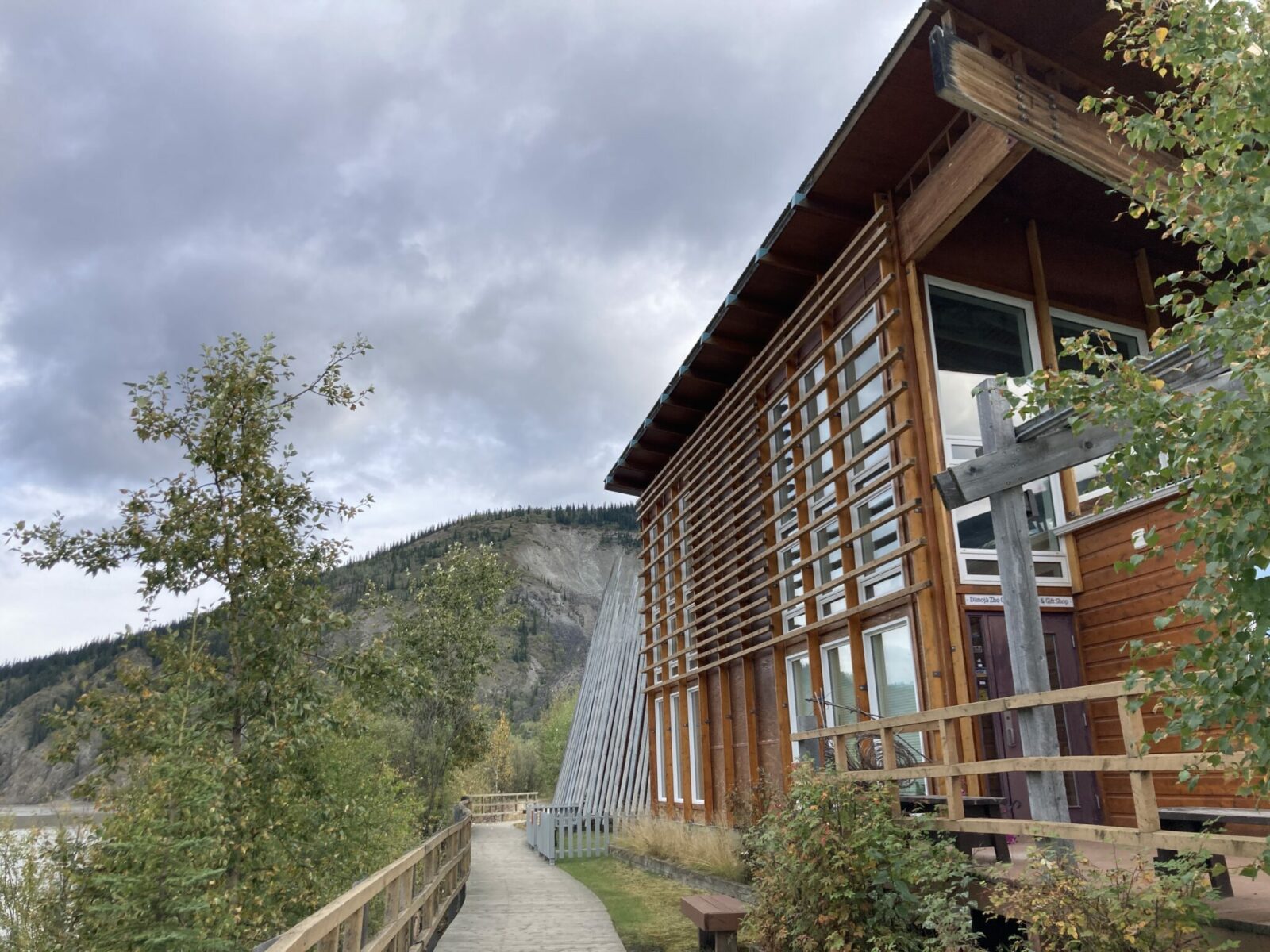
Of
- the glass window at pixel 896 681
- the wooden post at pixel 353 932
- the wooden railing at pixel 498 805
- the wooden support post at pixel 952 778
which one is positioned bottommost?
the wooden railing at pixel 498 805

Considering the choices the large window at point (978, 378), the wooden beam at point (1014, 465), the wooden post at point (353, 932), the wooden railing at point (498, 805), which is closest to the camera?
the wooden post at point (353, 932)

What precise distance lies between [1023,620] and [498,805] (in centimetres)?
3444

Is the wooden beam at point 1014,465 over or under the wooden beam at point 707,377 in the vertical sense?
under

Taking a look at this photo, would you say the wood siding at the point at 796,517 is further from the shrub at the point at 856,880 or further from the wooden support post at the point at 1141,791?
the wooden support post at the point at 1141,791

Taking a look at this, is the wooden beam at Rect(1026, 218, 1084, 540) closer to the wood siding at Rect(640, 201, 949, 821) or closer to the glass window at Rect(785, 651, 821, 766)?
the wood siding at Rect(640, 201, 949, 821)

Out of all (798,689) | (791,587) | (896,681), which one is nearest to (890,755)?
(896,681)

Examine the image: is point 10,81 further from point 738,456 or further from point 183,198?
point 738,456

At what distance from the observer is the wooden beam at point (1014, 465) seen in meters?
5.30

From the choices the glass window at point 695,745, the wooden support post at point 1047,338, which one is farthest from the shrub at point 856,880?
the glass window at point 695,745

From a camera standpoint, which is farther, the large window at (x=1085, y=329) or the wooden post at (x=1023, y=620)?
the large window at (x=1085, y=329)

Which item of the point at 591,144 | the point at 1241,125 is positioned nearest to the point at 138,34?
the point at 1241,125

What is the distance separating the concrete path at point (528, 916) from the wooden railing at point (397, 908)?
307 millimetres

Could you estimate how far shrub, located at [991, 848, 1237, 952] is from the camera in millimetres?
3623

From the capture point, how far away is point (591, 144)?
28.2 metres
